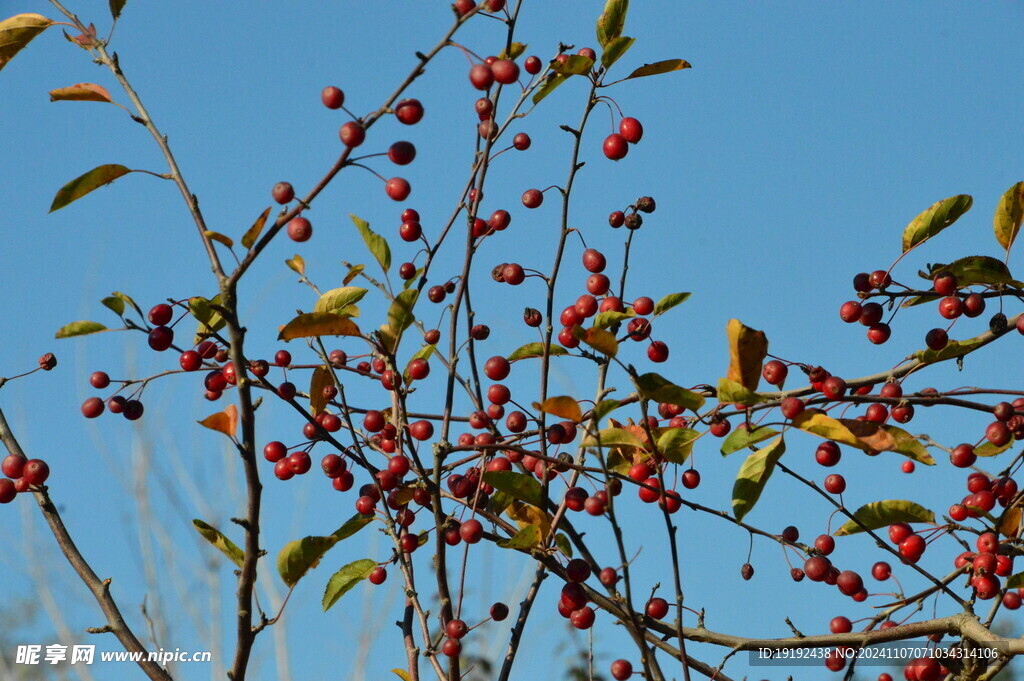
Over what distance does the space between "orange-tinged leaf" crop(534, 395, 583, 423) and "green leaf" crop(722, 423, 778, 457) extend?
252 millimetres

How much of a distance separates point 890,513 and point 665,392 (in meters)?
0.66

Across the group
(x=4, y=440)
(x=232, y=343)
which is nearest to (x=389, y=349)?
(x=232, y=343)

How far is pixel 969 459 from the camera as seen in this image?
6.95ft

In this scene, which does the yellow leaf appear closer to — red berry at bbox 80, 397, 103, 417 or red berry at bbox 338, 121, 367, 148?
red berry at bbox 338, 121, 367, 148

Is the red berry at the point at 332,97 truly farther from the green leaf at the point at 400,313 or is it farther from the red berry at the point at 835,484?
the red berry at the point at 835,484

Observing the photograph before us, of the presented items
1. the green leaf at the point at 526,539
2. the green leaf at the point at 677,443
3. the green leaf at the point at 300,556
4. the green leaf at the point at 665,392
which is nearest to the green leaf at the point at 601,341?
the green leaf at the point at 665,392

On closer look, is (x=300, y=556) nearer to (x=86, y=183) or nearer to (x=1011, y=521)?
(x=86, y=183)

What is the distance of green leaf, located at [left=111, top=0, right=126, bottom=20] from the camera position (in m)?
1.73

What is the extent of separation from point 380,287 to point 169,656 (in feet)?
3.82

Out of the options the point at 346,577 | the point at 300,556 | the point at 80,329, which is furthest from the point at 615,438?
the point at 80,329

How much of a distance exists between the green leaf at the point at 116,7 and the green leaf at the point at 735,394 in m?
1.20

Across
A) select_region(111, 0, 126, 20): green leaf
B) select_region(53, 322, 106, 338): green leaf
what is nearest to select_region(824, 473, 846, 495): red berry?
select_region(53, 322, 106, 338): green leaf

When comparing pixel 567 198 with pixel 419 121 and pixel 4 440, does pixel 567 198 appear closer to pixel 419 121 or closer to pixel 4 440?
pixel 419 121

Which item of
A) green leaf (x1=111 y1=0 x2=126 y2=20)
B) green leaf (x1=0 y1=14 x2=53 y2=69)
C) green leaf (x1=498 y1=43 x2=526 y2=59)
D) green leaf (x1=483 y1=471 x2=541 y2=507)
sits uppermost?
green leaf (x1=498 y1=43 x2=526 y2=59)
